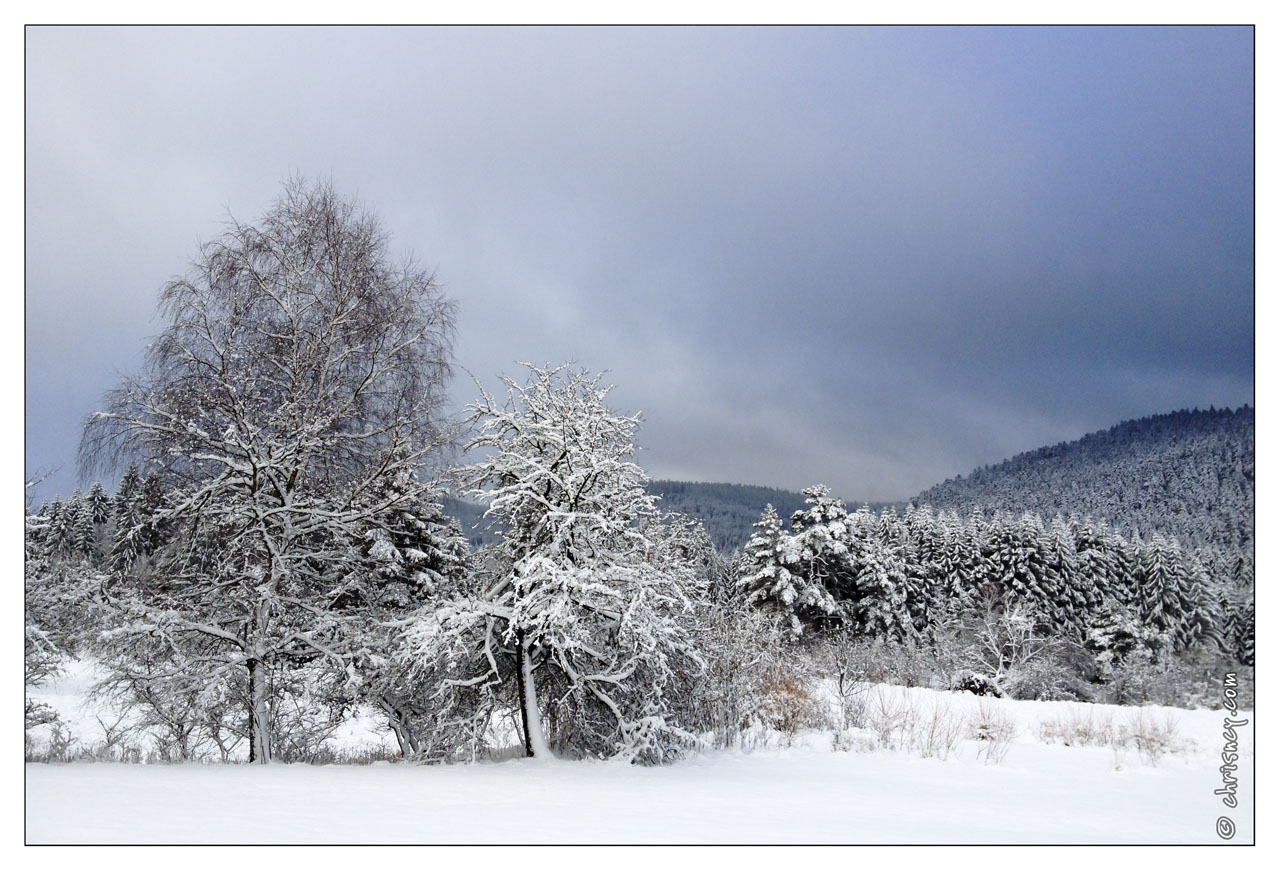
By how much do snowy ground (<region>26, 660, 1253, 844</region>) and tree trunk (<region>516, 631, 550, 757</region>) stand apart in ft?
1.29

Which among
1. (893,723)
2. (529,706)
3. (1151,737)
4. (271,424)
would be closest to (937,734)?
(893,723)

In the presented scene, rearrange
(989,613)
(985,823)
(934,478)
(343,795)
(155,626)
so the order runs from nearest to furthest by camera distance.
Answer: (985,823)
(343,795)
(155,626)
(934,478)
(989,613)

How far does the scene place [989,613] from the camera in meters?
20.2

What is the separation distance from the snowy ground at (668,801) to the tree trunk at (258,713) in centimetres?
112

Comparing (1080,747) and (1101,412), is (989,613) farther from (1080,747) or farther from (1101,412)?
(1101,412)

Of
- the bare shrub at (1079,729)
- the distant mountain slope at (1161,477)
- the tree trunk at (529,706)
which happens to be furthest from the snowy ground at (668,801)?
the distant mountain slope at (1161,477)

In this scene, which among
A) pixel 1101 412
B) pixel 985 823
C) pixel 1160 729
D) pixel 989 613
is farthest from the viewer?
pixel 989 613

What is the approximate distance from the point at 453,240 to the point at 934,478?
29.8ft

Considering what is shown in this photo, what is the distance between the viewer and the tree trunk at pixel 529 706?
8695 mm

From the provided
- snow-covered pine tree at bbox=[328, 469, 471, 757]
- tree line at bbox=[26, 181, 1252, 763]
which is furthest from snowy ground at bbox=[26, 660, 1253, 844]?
snow-covered pine tree at bbox=[328, 469, 471, 757]

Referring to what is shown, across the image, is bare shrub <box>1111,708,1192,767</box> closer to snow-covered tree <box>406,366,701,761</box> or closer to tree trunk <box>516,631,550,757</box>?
snow-covered tree <box>406,366,701,761</box>

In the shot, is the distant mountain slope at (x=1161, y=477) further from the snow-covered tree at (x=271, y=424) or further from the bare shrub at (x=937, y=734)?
the snow-covered tree at (x=271, y=424)

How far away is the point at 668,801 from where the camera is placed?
20.7ft
